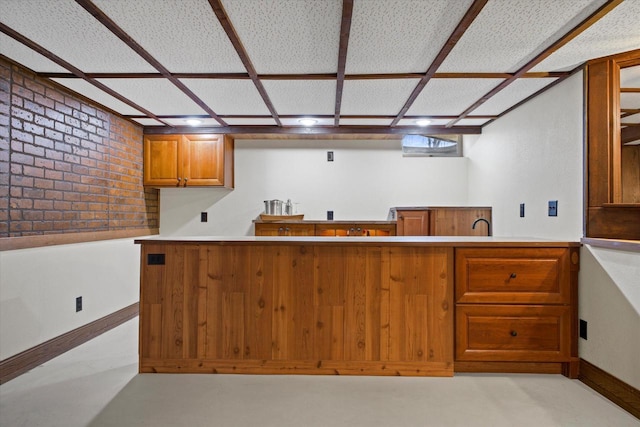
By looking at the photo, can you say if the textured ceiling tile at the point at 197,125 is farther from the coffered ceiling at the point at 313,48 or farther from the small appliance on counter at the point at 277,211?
the small appliance on counter at the point at 277,211

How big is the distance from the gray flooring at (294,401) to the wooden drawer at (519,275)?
52 cm

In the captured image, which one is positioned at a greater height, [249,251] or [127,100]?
[127,100]

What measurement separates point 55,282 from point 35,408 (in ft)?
3.62

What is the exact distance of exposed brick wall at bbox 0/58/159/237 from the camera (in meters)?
2.49

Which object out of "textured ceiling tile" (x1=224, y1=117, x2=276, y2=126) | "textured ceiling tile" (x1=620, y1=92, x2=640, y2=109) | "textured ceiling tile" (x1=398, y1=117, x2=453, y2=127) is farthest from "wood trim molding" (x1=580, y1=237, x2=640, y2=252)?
"textured ceiling tile" (x1=224, y1=117, x2=276, y2=126)

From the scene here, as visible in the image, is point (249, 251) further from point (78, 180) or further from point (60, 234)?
point (78, 180)

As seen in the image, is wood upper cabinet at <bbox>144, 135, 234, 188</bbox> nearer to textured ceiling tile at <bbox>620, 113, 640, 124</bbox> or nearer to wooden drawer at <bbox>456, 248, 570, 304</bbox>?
wooden drawer at <bbox>456, 248, 570, 304</bbox>

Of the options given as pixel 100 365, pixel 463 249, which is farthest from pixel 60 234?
pixel 463 249

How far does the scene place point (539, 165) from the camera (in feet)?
9.78

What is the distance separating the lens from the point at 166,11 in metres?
1.87

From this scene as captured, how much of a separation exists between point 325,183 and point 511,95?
8.31 feet

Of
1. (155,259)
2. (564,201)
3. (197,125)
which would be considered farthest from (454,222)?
(197,125)

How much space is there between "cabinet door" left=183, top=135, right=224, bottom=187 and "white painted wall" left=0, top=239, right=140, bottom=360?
1.10 meters

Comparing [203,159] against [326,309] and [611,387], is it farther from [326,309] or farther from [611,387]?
[611,387]
